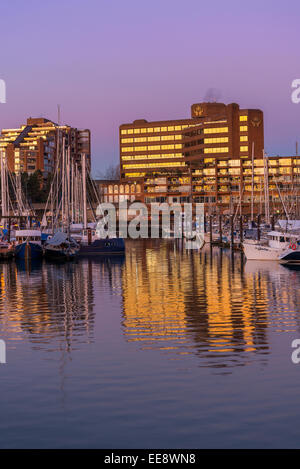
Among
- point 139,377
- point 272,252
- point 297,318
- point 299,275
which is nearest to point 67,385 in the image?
point 139,377

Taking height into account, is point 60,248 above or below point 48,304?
above

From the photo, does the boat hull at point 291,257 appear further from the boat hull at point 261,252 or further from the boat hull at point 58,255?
the boat hull at point 58,255

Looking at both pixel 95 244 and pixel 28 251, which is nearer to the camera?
pixel 28 251

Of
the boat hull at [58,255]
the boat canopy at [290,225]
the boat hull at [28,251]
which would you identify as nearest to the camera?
the boat hull at [58,255]

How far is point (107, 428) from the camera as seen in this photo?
17281 mm

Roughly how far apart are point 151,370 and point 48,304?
19368 millimetres

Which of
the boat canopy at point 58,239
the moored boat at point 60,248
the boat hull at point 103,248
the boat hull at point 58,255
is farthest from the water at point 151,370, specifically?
the boat hull at point 103,248

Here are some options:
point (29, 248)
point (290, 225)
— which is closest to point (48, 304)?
point (29, 248)

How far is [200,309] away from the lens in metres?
38.0

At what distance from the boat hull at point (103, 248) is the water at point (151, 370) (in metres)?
43.5

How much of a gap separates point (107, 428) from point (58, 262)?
216ft

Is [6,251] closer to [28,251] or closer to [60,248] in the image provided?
[28,251]

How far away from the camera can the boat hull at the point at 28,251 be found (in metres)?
85.4
